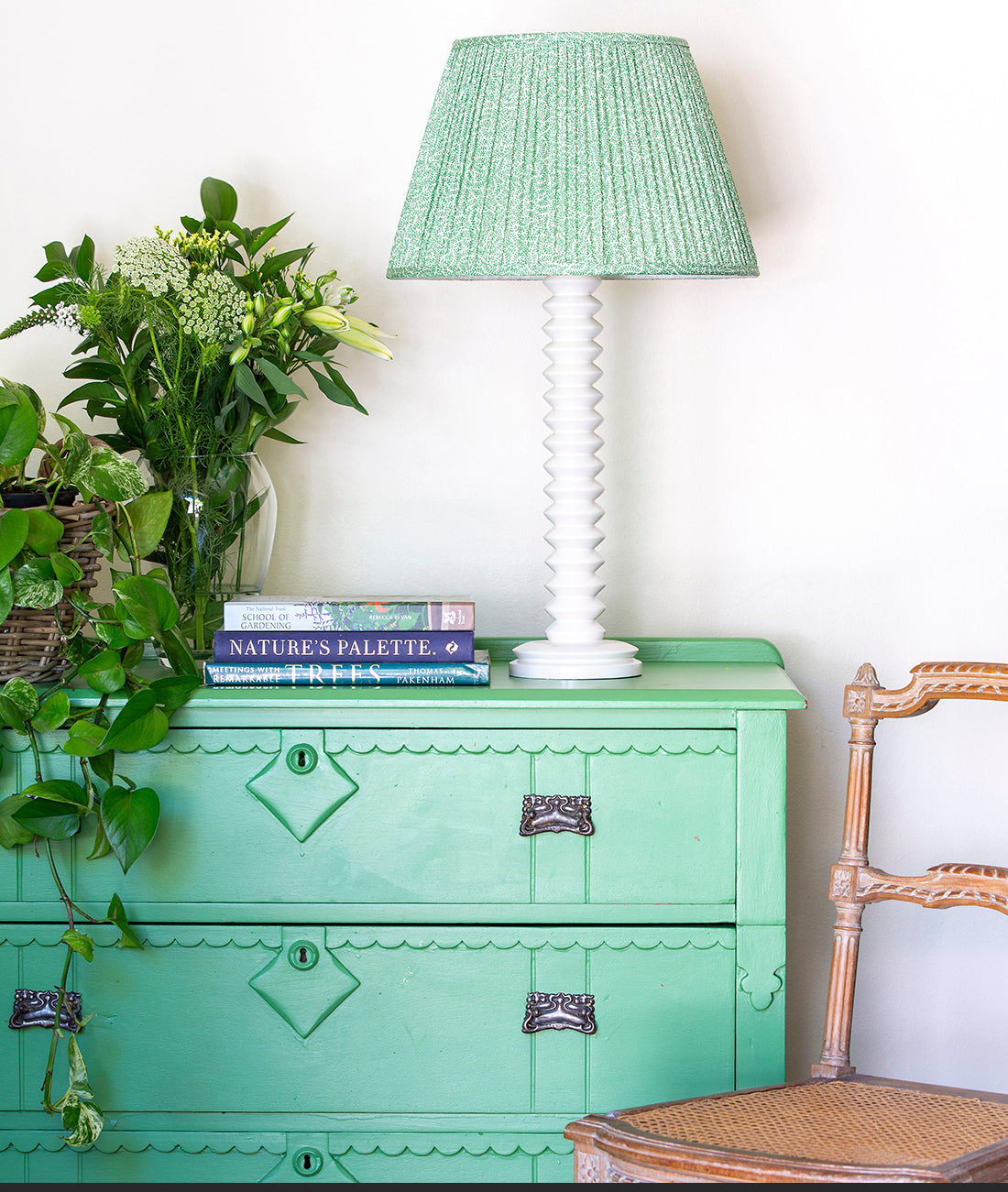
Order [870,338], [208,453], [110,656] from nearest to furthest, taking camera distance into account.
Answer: [110,656], [208,453], [870,338]

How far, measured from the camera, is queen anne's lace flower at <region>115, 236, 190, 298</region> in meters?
1.47

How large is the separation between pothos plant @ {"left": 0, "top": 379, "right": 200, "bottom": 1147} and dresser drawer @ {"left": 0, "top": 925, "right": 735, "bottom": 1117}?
47 millimetres

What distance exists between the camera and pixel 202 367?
59.6 inches

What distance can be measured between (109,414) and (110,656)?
1.30 feet

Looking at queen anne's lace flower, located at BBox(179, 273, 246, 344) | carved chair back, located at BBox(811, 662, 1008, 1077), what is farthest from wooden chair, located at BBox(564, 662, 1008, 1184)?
queen anne's lace flower, located at BBox(179, 273, 246, 344)

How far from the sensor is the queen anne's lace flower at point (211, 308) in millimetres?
1471

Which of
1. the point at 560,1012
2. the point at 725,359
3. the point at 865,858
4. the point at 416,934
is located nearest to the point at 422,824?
the point at 416,934

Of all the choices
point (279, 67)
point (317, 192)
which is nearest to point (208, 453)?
point (317, 192)

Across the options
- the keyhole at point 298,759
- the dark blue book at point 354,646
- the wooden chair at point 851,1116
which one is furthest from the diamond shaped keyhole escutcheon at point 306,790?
the wooden chair at point 851,1116

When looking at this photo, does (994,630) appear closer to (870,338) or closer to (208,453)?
(870,338)

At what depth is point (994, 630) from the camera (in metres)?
1.75

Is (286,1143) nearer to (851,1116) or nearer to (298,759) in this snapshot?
(298,759)

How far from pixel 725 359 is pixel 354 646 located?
692 mm

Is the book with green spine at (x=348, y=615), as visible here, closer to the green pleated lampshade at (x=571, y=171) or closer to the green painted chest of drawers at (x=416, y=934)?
the green painted chest of drawers at (x=416, y=934)
